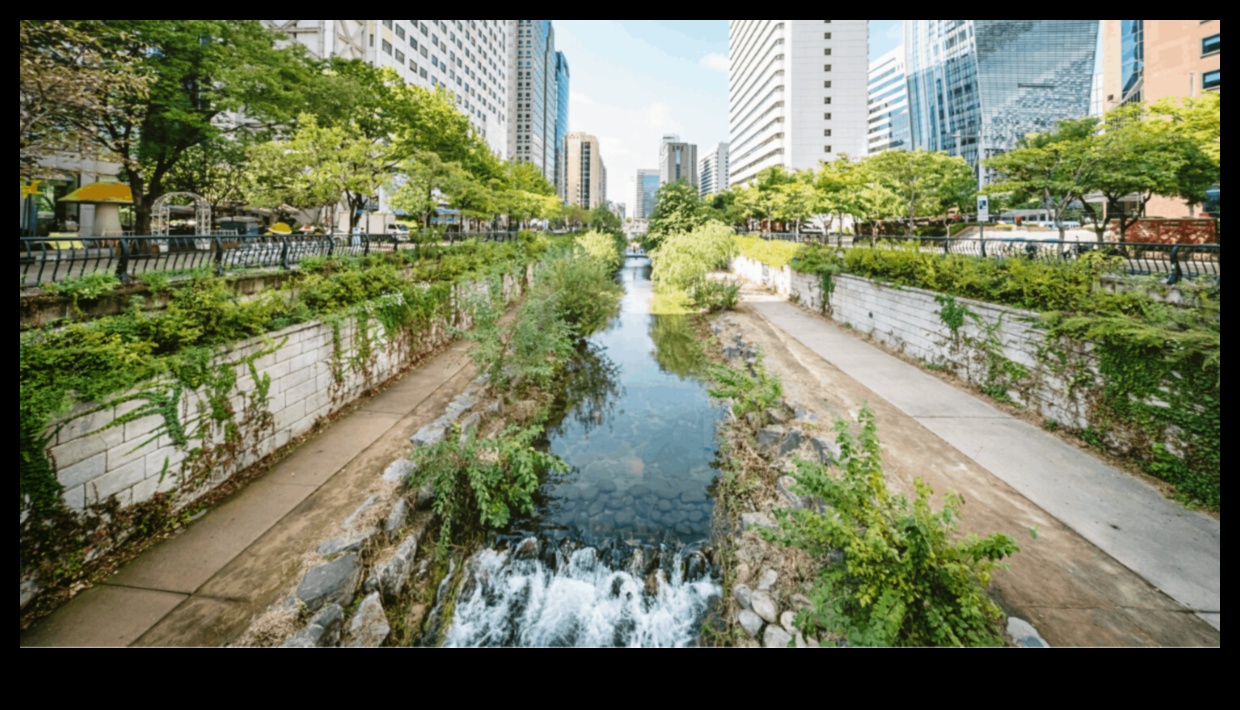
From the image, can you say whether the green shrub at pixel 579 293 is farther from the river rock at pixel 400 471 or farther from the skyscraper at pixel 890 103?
the skyscraper at pixel 890 103

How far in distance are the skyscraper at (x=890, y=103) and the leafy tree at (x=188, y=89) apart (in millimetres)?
107028

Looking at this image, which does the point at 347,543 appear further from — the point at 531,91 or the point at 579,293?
the point at 531,91

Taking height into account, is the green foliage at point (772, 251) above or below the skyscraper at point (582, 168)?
below

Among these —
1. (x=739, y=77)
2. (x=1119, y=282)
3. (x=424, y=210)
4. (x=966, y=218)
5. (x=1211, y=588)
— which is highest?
(x=739, y=77)

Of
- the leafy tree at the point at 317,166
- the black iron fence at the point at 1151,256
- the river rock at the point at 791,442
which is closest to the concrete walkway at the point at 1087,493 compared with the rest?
the river rock at the point at 791,442

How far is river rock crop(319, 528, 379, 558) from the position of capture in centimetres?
452

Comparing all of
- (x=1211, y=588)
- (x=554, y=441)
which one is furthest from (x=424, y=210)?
(x=1211, y=588)

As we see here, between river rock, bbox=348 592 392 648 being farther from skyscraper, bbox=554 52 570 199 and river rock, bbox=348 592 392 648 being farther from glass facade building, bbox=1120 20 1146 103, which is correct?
skyscraper, bbox=554 52 570 199

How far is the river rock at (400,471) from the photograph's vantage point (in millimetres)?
5953

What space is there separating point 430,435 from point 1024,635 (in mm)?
6695

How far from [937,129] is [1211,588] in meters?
110

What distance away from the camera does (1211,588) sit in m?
3.82
